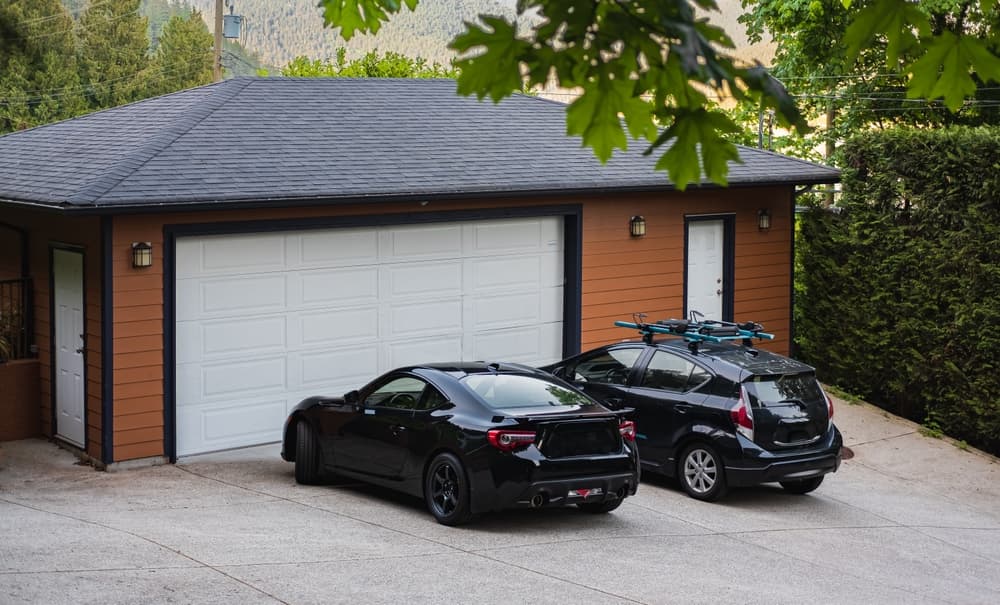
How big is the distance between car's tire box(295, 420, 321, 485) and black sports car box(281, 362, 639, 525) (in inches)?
13.6

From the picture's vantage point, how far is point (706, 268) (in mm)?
18938

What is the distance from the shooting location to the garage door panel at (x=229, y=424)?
13.8 meters

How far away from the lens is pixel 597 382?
13.8 metres

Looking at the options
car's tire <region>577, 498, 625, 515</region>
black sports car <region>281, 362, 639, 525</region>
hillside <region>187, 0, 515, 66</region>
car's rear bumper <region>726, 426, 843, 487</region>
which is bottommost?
car's tire <region>577, 498, 625, 515</region>

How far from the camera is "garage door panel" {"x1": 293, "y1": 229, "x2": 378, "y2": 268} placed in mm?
14602

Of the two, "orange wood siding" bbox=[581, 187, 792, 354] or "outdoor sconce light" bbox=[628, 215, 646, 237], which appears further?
"outdoor sconce light" bbox=[628, 215, 646, 237]

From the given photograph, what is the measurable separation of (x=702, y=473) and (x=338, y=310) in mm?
4787

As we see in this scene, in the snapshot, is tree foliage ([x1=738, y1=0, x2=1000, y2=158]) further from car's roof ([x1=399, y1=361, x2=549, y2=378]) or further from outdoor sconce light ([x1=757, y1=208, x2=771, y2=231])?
car's roof ([x1=399, y1=361, x2=549, y2=378])

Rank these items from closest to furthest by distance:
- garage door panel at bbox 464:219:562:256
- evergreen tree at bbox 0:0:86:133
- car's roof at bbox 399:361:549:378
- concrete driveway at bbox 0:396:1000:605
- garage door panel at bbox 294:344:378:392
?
concrete driveway at bbox 0:396:1000:605 → car's roof at bbox 399:361:549:378 → garage door panel at bbox 294:344:378:392 → garage door panel at bbox 464:219:562:256 → evergreen tree at bbox 0:0:86:133

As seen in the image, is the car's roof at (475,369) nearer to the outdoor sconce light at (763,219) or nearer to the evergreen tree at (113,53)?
the outdoor sconce light at (763,219)

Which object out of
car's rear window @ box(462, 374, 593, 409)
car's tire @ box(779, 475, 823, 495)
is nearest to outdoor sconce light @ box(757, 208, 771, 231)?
car's tire @ box(779, 475, 823, 495)

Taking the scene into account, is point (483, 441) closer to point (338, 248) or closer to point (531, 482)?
point (531, 482)

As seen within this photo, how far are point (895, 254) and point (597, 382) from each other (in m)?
6.02

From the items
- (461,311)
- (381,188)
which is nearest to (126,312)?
(381,188)
